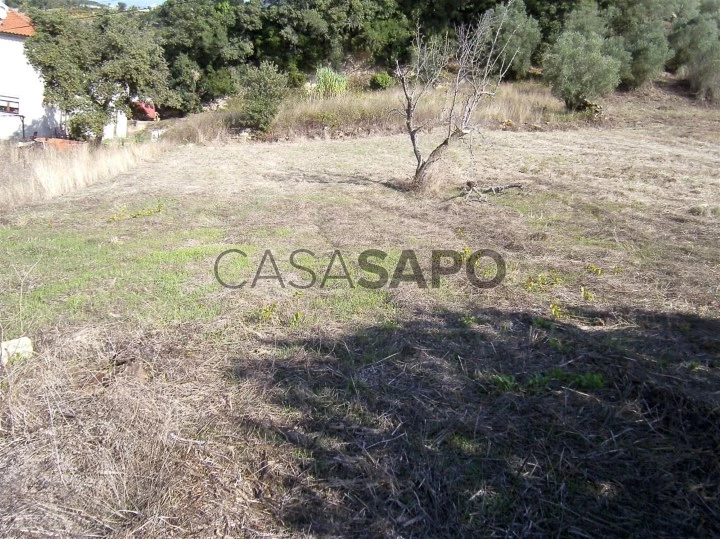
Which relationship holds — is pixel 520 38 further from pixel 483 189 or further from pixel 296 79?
pixel 483 189

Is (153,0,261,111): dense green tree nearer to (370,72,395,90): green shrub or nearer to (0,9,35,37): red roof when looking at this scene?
(0,9,35,37): red roof

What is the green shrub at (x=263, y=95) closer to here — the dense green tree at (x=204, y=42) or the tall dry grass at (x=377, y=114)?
the tall dry grass at (x=377, y=114)

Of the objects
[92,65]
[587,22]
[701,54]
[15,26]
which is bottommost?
[92,65]

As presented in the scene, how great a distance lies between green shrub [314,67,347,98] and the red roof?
12.4 meters

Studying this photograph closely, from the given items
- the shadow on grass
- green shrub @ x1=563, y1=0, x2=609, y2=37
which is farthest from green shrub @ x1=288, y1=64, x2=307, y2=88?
the shadow on grass

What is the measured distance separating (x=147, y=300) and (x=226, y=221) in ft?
10.1

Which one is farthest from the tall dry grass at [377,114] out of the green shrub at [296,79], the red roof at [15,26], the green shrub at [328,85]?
the red roof at [15,26]

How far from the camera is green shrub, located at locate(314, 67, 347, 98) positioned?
18.9 metres

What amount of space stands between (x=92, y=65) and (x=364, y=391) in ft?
53.5

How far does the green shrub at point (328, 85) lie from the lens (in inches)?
745

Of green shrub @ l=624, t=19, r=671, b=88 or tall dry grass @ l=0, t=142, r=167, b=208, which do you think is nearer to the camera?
tall dry grass @ l=0, t=142, r=167, b=208

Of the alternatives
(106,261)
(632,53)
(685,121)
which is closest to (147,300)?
(106,261)

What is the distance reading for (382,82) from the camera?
2159 cm

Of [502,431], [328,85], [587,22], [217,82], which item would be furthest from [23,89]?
[502,431]
